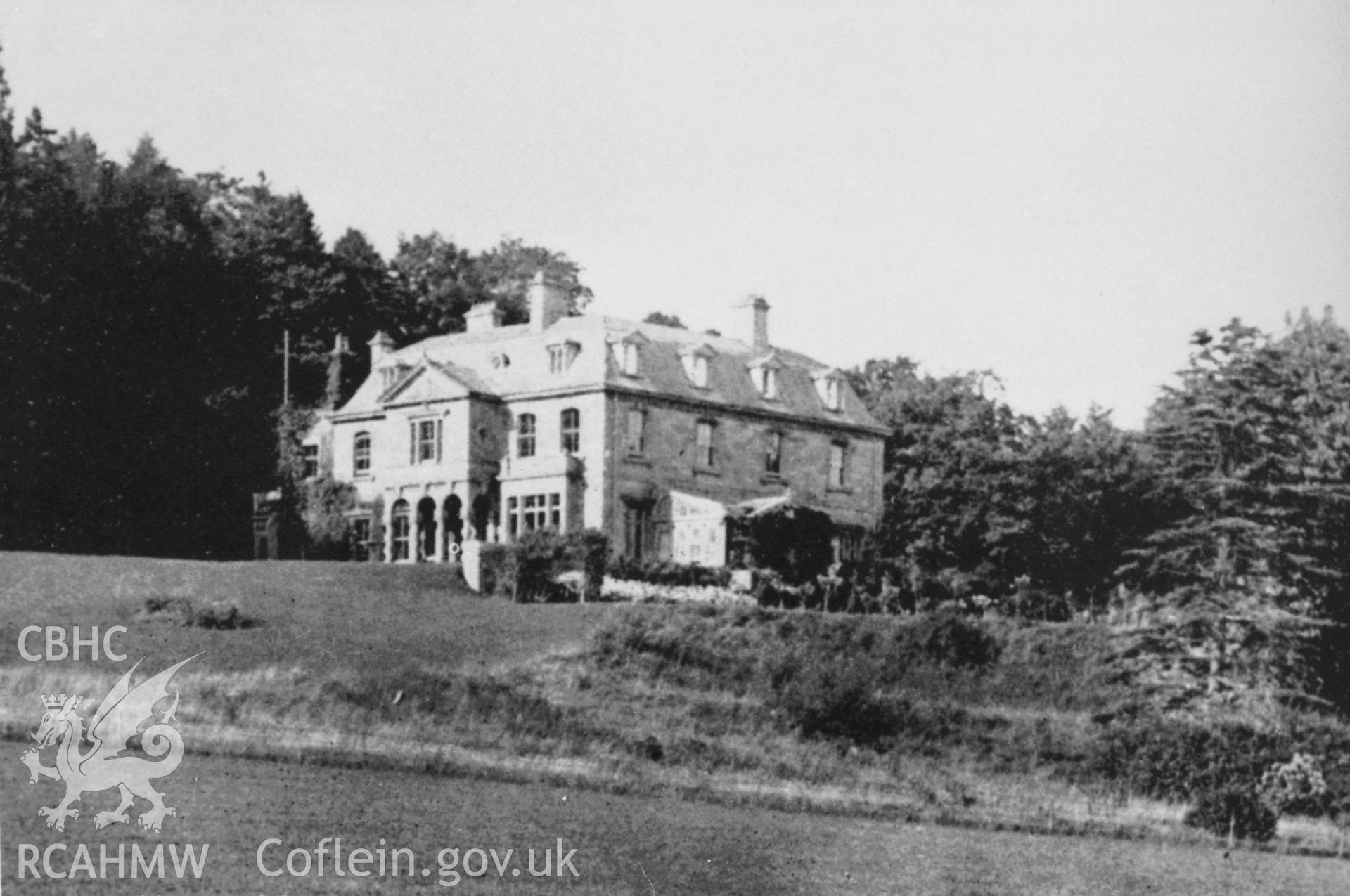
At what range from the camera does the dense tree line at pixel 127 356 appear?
147 ft

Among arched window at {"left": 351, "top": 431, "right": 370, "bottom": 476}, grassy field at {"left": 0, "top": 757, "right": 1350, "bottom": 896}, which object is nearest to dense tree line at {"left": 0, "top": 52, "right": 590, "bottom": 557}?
arched window at {"left": 351, "top": 431, "right": 370, "bottom": 476}

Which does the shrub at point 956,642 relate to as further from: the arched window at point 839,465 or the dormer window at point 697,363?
the arched window at point 839,465

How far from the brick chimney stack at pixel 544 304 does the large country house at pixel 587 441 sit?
4 cm

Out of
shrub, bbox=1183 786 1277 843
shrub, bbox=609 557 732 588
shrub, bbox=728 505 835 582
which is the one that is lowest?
shrub, bbox=1183 786 1277 843

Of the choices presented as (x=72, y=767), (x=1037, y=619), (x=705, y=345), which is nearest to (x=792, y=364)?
(x=705, y=345)

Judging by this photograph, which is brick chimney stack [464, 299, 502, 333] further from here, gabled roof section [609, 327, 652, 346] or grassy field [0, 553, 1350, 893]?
grassy field [0, 553, 1350, 893]

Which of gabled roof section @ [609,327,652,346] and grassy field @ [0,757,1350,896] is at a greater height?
gabled roof section @ [609,327,652,346]

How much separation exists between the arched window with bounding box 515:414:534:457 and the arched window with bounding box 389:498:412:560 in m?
3.50

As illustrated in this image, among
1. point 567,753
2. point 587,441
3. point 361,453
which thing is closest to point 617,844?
point 567,753

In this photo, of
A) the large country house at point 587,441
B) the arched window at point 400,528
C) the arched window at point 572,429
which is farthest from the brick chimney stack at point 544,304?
the arched window at point 400,528

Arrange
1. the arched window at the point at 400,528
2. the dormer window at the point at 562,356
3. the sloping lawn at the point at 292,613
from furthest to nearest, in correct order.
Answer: the arched window at the point at 400,528, the dormer window at the point at 562,356, the sloping lawn at the point at 292,613

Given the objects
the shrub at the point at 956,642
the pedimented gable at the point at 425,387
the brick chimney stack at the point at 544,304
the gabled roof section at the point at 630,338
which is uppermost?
the brick chimney stack at the point at 544,304

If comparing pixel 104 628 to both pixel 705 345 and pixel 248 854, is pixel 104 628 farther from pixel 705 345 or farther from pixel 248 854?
pixel 705 345

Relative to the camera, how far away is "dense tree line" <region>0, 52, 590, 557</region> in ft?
147
